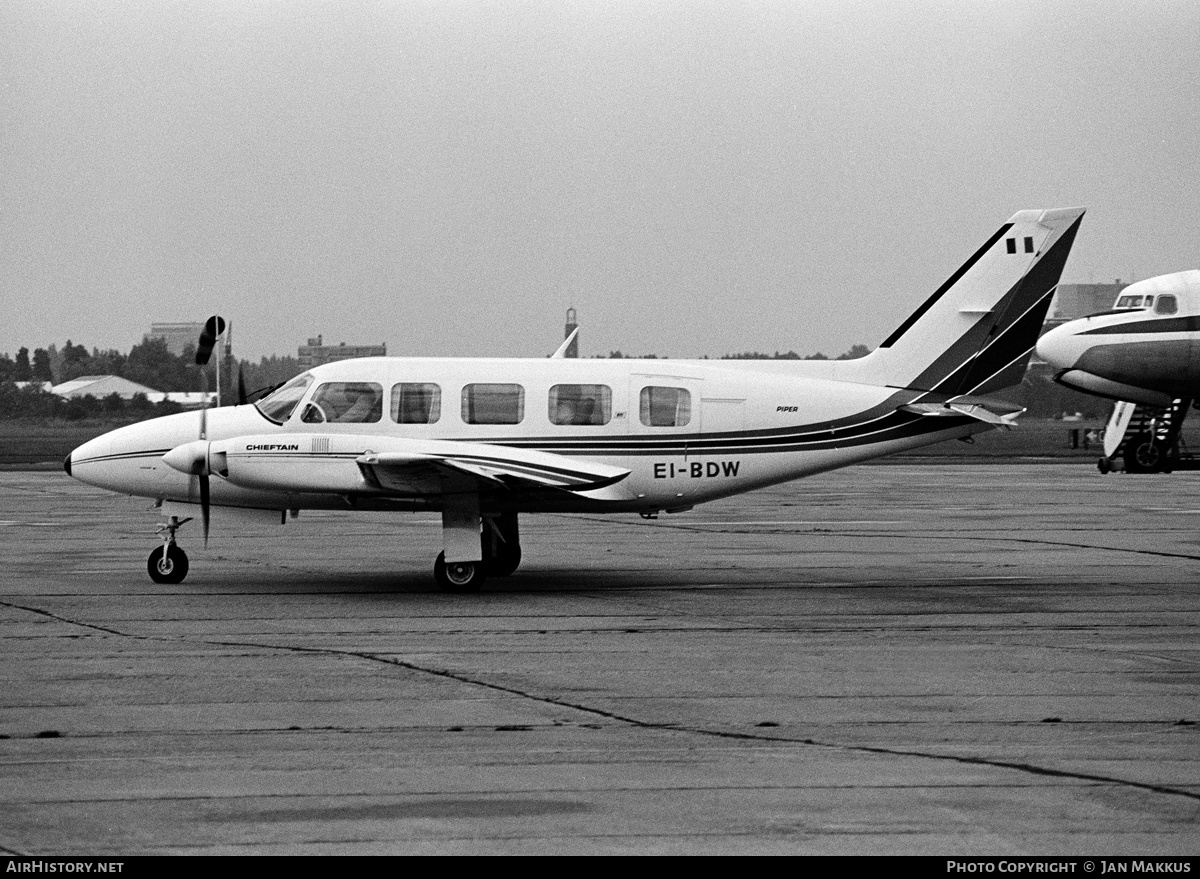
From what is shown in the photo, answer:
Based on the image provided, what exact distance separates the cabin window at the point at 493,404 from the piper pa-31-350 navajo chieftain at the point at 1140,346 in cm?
2289

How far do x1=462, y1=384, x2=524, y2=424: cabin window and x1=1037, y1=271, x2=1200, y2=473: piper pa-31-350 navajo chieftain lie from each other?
75.1 ft

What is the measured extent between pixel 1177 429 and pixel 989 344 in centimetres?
2448

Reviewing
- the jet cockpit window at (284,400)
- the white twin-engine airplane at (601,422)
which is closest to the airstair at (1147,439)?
the white twin-engine airplane at (601,422)

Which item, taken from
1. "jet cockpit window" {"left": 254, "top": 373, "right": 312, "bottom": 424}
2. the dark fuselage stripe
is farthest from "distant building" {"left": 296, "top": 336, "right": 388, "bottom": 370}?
the dark fuselage stripe

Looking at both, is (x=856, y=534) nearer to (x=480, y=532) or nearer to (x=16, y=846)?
(x=480, y=532)

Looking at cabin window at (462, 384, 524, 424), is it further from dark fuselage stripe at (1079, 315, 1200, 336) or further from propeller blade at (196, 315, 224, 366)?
dark fuselage stripe at (1079, 315, 1200, 336)

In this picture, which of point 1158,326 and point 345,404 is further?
point 1158,326

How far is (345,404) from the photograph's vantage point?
61.4 feet

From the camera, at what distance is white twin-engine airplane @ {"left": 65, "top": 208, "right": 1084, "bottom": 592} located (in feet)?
59.5

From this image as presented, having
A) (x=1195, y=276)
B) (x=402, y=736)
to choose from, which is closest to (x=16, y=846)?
(x=402, y=736)

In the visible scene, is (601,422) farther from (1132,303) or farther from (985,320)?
(1132,303)

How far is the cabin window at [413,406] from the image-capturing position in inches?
739

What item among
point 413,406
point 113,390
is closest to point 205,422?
point 413,406

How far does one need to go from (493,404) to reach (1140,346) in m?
24.0
